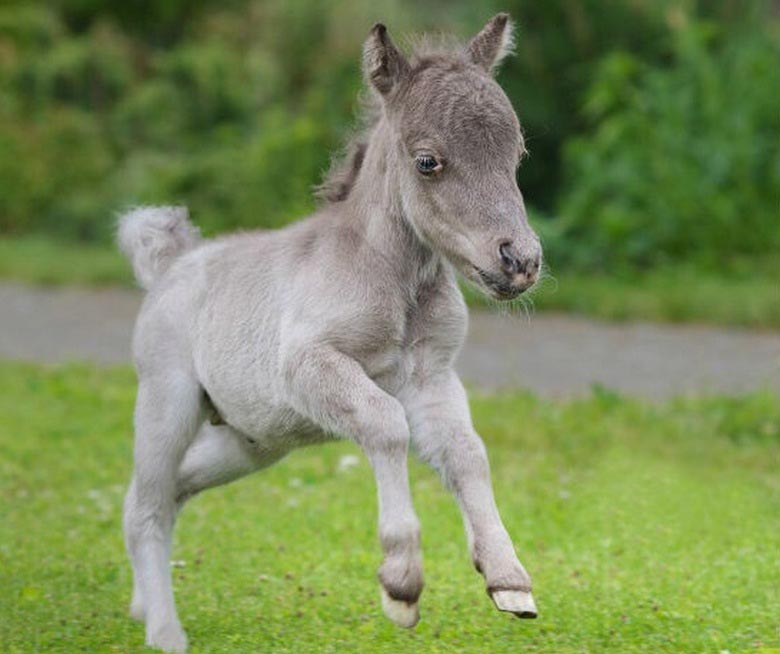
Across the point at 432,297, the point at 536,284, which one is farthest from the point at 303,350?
the point at 536,284

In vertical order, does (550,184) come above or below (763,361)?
above

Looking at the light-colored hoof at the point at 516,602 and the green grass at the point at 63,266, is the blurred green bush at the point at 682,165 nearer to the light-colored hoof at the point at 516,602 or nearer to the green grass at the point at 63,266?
the green grass at the point at 63,266

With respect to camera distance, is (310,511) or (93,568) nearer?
(93,568)

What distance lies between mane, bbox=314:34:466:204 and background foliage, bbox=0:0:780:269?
784 centimetres

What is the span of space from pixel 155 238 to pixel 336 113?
32.9 feet

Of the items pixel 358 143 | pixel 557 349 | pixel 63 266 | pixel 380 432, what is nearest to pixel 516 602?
pixel 380 432

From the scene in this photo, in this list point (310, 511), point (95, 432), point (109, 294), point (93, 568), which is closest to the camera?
point (93, 568)

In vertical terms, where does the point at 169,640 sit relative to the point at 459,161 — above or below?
below

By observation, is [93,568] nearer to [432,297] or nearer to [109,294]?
[432,297]

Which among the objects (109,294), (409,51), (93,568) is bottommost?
(93,568)

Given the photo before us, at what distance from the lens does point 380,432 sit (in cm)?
599

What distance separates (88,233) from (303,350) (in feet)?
43.7

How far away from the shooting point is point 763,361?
1384 centimetres

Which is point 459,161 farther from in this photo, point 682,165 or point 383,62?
point 682,165
